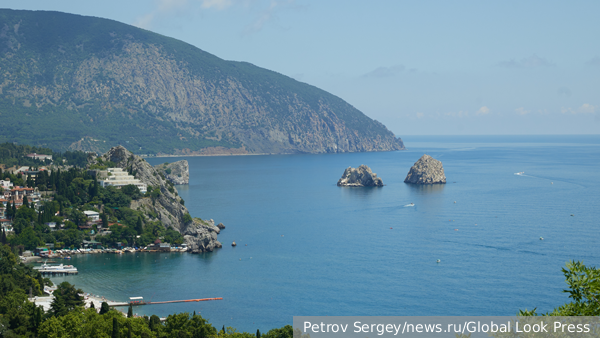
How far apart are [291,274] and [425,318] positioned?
20384 mm

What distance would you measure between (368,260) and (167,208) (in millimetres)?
36778

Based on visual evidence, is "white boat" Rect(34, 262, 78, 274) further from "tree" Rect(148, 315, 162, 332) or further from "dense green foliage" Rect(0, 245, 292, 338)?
"tree" Rect(148, 315, 162, 332)

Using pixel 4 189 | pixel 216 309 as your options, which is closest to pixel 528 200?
pixel 216 309

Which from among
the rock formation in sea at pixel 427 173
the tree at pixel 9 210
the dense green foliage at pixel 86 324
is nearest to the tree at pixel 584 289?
the dense green foliage at pixel 86 324

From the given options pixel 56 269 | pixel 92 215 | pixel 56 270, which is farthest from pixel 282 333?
pixel 92 215

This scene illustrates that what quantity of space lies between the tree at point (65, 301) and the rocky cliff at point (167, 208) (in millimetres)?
29908

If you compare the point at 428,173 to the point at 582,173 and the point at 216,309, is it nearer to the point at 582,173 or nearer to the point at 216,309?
the point at 582,173

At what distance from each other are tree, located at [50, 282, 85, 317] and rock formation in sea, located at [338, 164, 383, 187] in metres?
114

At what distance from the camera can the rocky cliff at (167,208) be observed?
8425 cm

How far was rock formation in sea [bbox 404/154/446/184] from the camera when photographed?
6407 inches

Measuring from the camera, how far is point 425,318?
55.6 metres

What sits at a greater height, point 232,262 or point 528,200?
point 528,200

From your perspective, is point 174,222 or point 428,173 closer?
point 174,222

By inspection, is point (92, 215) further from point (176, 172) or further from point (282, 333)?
point (176, 172)
